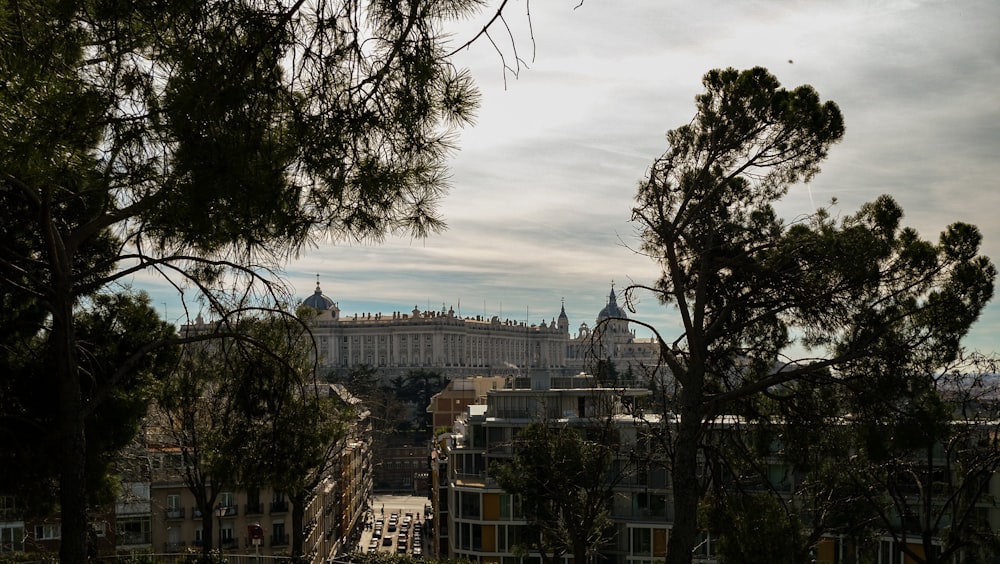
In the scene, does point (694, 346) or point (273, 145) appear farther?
point (694, 346)

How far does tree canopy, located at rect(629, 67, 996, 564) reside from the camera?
7070 mm

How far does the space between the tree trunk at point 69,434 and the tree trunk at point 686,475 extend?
13.0ft

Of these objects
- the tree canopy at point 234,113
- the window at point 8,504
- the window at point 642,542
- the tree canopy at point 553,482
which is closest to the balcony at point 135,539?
the window at point 8,504

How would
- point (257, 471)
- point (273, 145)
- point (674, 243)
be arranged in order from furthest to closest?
point (674, 243) < point (257, 471) < point (273, 145)

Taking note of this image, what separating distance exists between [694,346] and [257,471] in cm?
321

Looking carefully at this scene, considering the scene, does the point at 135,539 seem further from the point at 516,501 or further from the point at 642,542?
the point at 642,542

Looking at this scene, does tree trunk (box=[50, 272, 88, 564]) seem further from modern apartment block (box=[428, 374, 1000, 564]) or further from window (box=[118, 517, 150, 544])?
window (box=[118, 517, 150, 544])

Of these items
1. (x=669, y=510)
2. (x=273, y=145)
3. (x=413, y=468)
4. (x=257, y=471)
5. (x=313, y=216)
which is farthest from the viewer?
(x=413, y=468)

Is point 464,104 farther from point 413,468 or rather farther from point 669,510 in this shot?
point 413,468

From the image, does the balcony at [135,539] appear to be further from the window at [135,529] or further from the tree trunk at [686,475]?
the tree trunk at [686,475]

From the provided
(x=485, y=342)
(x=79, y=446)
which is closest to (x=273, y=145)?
(x=79, y=446)

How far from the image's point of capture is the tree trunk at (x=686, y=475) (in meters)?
7.07

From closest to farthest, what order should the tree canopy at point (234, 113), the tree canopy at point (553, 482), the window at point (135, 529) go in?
the tree canopy at point (234, 113), the tree canopy at point (553, 482), the window at point (135, 529)

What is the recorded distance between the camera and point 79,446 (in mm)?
6246
